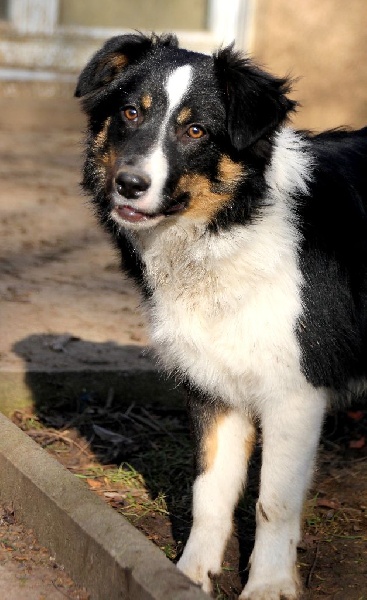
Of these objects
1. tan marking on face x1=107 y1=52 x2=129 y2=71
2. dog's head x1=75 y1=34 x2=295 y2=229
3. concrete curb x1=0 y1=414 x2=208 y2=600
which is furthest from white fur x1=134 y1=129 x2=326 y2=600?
tan marking on face x1=107 y1=52 x2=129 y2=71

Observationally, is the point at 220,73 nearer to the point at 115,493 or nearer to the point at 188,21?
the point at 115,493

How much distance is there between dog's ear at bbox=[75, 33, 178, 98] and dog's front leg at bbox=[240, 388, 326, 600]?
1.30 meters

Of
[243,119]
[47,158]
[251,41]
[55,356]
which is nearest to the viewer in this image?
[243,119]

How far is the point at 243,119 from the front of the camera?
3455mm

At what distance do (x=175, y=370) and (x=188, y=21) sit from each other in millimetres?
8059

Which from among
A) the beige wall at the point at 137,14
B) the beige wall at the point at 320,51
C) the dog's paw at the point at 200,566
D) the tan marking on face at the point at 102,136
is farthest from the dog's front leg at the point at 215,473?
the beige wall at the point at 137,14

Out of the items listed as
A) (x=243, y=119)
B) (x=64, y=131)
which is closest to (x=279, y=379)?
(x=243, y=119)

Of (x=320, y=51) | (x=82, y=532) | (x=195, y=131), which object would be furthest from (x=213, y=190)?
(x=320, y=51)

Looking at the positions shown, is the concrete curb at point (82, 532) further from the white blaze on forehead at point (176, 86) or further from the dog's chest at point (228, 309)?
the white blaze on forehead at point (176, 86)

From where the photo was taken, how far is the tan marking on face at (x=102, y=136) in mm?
3660

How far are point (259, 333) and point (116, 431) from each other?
1598 millimetres

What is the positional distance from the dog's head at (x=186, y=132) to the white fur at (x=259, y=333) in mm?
110

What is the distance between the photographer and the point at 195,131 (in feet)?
11.4

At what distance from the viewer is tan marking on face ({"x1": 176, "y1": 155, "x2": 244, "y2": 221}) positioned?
137 inches
